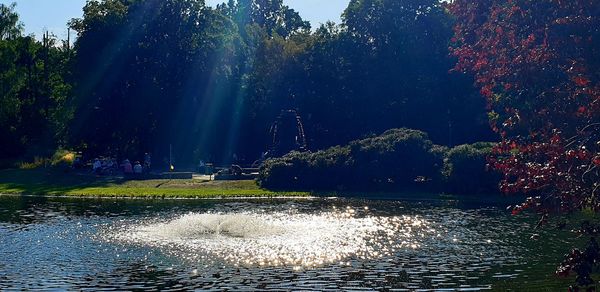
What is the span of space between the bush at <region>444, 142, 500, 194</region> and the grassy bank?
11269 millimetres

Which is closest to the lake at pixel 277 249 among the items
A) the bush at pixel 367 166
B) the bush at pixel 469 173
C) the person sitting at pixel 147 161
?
the bush at pixel 469 173

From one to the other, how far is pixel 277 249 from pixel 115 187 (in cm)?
3541

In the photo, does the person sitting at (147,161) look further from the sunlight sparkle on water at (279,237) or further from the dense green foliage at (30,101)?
the sunlight sparkle on water at (279,237)

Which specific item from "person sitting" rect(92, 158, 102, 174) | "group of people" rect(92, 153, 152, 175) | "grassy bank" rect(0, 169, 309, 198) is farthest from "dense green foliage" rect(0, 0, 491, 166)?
"grassy bank" rect(0, 169, 309, 198)

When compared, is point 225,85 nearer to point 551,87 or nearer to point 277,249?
point 277,249

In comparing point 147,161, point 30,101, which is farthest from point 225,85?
point 30,101

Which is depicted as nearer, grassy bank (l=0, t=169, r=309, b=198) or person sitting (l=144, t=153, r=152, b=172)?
grassy bank (l=0, t=169, r=309, b=198)

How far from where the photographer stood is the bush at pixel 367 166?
64.0m

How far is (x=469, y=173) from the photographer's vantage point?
2368 inches

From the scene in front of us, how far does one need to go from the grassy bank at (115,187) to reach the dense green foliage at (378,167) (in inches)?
125

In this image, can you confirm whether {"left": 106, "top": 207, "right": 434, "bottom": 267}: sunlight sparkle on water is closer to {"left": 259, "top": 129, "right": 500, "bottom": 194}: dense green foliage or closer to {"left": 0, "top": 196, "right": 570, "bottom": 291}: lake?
{"left": 0, "top": 196, "right": 570, "bottom": 291}: lake

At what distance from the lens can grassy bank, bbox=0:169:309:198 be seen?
6047 cm

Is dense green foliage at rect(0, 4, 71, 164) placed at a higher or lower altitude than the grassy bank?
higher

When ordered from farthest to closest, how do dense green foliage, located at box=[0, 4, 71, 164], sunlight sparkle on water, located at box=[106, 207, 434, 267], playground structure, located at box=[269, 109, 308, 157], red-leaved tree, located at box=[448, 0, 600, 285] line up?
dense green foliage, located at box=[0, 4, 71, 164] → playground structure, located at box=[269, 109, 308, 157] → sunlight sparkle on water, located at box=[106, 207, 434, 267] → red-leaved tree, located at box=[448, 0, 600, 285]
